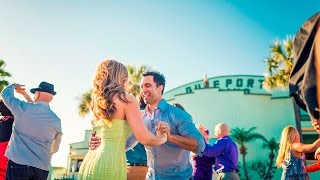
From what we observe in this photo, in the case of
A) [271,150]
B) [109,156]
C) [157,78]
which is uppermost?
[271,150]

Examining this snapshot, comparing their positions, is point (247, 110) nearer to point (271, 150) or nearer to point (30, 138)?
point (271, 150)

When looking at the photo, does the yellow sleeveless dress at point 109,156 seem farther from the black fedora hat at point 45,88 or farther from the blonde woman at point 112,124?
the black fedora hat at point 45,88

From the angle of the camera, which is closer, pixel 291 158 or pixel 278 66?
pixel 291 158

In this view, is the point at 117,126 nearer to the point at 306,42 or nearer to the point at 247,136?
the point at 306,42

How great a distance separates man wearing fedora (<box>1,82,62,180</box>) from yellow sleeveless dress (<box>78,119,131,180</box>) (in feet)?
7.02

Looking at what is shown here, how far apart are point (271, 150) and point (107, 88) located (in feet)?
106

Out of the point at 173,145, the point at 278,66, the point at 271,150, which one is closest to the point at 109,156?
the point at 173,145

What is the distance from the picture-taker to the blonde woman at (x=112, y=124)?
2.83 metres

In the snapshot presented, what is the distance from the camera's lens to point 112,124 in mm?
2963

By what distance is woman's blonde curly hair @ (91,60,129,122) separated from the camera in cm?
293

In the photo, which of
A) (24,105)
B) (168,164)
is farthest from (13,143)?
(168,164)

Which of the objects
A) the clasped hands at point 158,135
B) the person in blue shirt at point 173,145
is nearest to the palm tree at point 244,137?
the person in blue shirt at point 173,145

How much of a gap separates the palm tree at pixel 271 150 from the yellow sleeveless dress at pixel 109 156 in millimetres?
32079

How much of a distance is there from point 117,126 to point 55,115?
99.2 inches
